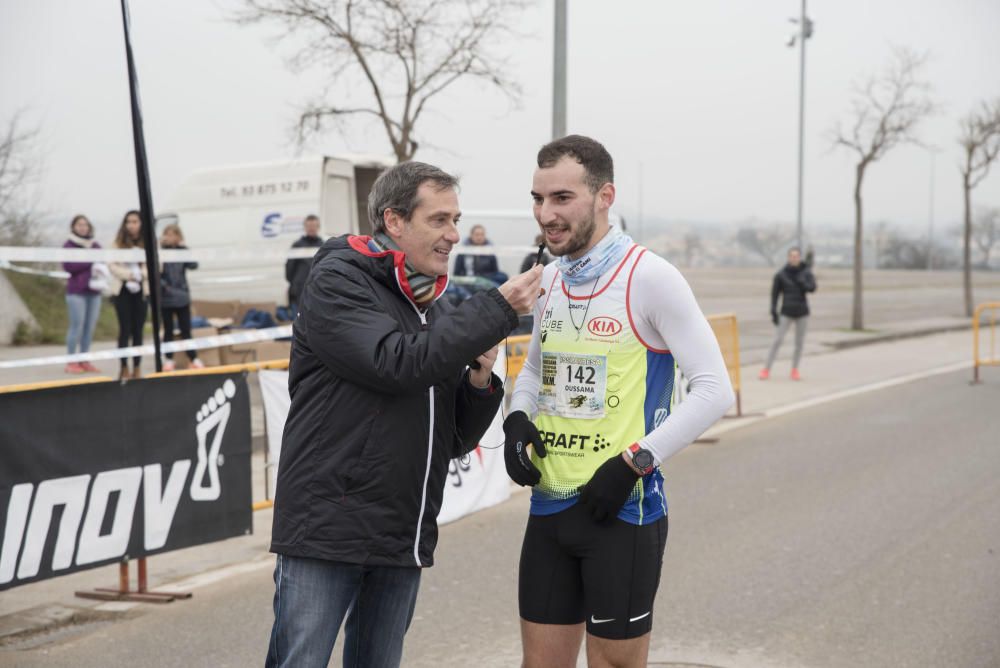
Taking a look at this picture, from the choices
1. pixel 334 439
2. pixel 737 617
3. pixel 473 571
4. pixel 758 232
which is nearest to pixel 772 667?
pixel 737 617

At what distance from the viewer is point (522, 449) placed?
297 centimetres

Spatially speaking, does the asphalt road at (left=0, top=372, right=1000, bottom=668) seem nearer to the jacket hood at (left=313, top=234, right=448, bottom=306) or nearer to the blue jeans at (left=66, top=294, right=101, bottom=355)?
the jacket hood at (left=313, top=234, right=448, bottom=306)

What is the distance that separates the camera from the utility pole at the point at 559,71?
1173cm

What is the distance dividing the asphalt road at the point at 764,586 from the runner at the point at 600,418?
1.81 meters

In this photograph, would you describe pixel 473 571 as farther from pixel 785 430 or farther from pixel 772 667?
pixel 785 430

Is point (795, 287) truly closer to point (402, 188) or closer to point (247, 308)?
point (247, 308)

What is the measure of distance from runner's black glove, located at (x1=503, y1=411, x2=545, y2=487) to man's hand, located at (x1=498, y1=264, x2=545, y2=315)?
45 cm

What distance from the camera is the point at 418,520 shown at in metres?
2.77

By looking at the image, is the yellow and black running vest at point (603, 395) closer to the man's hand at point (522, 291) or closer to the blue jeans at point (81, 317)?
the man's hand at point (522, 291)

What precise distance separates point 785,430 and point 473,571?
5.62 metres

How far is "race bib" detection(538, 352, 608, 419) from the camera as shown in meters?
2.97

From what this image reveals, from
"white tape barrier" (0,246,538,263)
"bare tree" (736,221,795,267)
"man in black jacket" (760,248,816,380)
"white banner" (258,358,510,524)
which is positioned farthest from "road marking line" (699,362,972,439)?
"bare tree" (736,221,795,267)

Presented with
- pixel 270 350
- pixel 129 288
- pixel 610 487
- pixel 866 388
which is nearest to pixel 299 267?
pixel 270 350

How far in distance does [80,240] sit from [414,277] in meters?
10.5
